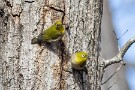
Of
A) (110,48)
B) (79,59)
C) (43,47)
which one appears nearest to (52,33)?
(43,47)

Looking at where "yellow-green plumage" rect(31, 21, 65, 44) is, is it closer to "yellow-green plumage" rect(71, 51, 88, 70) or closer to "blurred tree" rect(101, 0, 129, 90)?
"yellow-green plumage" rect(71, 51, 88, 70)

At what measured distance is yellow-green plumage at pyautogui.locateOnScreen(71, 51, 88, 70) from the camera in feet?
7.88

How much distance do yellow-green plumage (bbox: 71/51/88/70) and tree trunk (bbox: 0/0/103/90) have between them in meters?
0.05

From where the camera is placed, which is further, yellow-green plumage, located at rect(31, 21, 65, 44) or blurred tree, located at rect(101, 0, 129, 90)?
blurred tree, located at rect(101, 0, 129, 90)

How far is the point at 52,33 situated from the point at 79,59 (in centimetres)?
22

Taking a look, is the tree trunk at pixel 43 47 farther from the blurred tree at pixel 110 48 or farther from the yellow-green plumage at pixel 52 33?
the blurred tree at pixel 110 48

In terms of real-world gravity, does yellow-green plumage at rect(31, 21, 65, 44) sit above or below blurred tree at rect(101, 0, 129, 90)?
above

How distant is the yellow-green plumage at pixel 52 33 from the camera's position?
95.3 inches

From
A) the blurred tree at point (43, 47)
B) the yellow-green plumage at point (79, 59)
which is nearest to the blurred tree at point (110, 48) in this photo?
the blurred tree at point (43, 47)

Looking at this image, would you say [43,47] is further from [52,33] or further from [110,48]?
[110,48]

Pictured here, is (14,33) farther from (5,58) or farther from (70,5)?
(70,5)

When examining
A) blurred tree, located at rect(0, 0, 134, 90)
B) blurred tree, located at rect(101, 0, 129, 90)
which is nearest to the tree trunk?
blurred tree, located at rect(0, 0, 134, 90)

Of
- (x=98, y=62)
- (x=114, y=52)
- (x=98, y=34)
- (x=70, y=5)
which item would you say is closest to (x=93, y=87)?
(x=98, y=62)

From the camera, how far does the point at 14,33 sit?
2.50 meters
